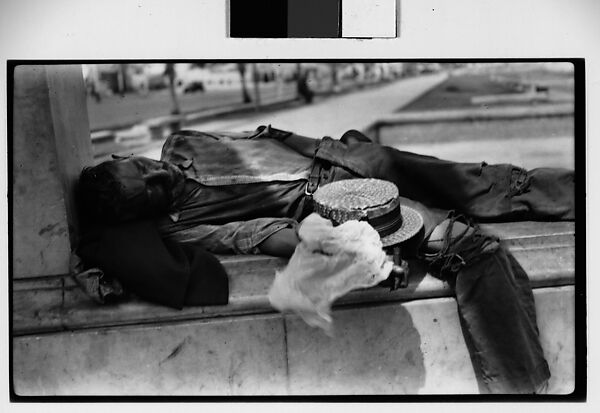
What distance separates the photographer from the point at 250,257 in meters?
3.12

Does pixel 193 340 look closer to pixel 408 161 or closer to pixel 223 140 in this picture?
pixel 223 140

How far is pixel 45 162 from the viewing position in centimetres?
309

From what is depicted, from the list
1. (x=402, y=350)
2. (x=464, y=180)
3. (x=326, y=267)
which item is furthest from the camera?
(x=464, y=180)

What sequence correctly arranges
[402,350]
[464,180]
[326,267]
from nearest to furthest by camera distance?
1. [326,267]
2. [402,350]
3. [464,180]

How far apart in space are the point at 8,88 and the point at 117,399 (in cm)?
124

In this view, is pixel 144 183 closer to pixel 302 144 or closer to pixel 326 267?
pixel 302 144

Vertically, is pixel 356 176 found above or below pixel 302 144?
below

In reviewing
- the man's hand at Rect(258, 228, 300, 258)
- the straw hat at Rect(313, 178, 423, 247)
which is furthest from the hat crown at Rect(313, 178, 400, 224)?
the man's hand at Rect(258, 228, 300, 258)

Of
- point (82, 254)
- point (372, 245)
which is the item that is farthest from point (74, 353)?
point (372, 245)

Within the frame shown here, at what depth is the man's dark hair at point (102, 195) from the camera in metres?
3.12

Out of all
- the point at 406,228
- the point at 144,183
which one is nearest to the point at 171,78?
the point at 144,183

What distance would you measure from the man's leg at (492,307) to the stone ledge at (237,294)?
7 centimetres

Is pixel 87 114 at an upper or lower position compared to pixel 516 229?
upper

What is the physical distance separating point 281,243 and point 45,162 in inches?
36.3
